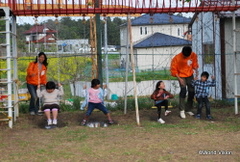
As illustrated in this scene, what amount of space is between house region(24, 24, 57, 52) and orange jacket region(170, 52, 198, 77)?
362 cm

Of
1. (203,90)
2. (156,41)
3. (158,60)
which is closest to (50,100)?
(203,90)

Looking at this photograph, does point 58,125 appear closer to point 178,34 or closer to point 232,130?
point 232,130

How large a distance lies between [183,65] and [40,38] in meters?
4.18

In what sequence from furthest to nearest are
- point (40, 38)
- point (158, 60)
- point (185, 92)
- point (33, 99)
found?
1. point (158, 60)
2. point (40, 38)
3. point (33, 99)
4. point (185, 92)

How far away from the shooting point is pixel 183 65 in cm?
1033

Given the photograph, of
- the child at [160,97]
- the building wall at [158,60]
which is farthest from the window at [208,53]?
the child at [160,97]

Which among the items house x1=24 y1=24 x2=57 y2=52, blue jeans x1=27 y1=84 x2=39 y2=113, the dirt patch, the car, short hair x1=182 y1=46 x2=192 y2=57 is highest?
house x1=24 y1=24 x2=57 y2=52

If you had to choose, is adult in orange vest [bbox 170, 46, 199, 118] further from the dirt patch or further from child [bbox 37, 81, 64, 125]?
child [bbox 37, 81, 64, 125]

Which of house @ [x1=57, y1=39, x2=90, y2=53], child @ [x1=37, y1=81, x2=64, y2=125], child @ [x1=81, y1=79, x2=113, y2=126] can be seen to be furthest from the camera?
house @ [x1=57, y1=39, x2=90, y2=53]

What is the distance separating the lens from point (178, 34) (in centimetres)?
1658

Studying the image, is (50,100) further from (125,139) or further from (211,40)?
(211,40)

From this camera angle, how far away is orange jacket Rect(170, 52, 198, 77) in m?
10.3

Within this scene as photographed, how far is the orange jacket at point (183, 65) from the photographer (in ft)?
33.7

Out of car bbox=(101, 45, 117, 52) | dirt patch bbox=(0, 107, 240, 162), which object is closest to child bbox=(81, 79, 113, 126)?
dirt patch bbox=(0, 107, 240, 162)
